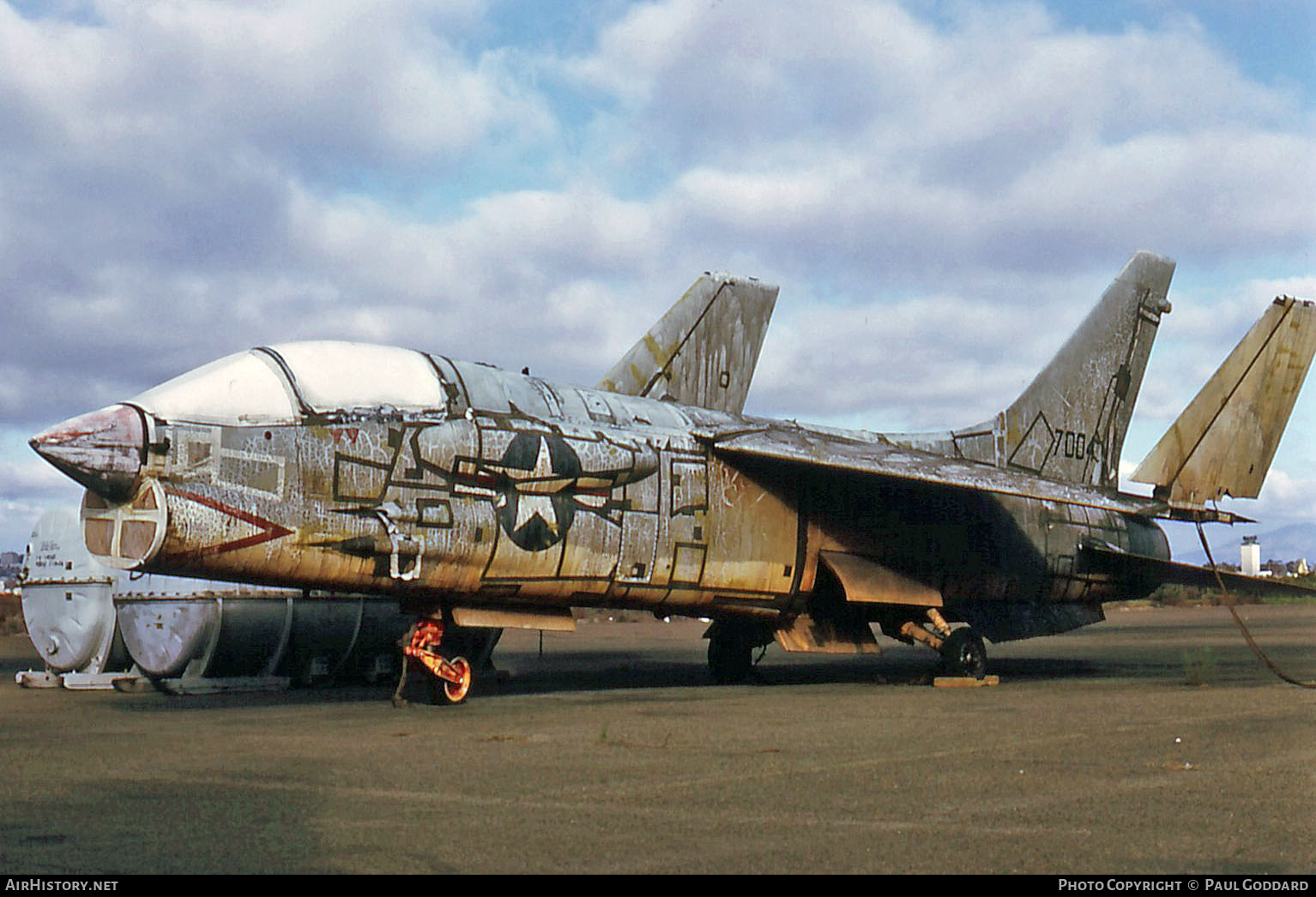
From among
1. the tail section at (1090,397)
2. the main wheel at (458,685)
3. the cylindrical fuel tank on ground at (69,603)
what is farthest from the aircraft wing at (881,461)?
the cylindrical fuel tank on ground at (69,603)

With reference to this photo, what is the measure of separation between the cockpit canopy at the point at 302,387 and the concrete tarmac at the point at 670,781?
2.80 m

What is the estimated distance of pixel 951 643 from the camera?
16.4m

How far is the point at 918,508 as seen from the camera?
16.8 metres

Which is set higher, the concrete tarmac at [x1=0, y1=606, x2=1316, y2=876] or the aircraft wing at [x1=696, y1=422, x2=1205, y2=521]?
the aircraft wing at [x1=696, y1=422, x2=1205, y2=521]

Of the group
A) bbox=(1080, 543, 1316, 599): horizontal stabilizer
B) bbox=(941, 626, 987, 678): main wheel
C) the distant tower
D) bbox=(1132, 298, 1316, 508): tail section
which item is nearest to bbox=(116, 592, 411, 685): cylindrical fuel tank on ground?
bbox=(941, 626, 987, 678): main wheel

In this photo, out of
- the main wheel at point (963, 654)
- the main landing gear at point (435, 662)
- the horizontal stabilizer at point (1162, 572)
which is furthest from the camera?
the horizontal stabilizer at point (1162, 572)

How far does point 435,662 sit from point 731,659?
5.83 meters

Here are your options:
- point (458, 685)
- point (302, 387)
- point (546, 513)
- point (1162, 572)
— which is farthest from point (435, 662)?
point (1162, 572)

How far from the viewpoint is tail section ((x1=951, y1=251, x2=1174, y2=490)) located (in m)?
19.6

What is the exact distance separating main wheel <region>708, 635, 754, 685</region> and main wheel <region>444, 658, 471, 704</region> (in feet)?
17.3

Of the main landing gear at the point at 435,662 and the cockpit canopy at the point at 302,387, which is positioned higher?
the cockpit canopy at the point at 302,387

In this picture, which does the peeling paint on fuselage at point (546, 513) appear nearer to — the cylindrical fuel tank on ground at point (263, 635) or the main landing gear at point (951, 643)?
the main landing gear at point (951, 643)

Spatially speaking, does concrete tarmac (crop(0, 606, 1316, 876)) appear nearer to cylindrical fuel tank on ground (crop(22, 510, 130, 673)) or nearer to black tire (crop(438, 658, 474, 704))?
black tire (crop(438, 658, 474, 704))

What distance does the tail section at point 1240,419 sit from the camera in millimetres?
19000
